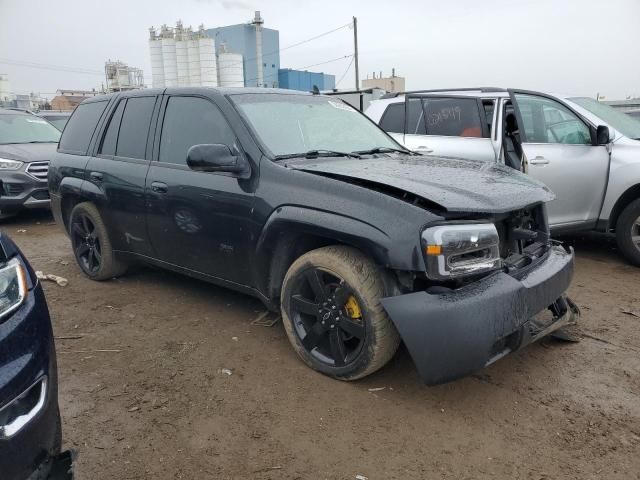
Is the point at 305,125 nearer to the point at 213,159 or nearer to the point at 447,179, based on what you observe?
the point at 213,159

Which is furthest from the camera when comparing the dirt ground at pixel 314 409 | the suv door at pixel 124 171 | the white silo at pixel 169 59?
the white silo at pixel 169 59

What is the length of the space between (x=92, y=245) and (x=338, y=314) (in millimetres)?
2987

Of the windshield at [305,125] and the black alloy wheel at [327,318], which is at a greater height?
the windshield at [305,125]

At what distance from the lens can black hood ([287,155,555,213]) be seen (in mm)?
2695

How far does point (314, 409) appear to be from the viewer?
111 inches

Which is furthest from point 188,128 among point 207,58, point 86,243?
point 207,58

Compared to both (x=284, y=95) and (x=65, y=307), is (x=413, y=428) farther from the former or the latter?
(x=65, y=307)

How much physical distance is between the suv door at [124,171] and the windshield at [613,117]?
4.64 metres

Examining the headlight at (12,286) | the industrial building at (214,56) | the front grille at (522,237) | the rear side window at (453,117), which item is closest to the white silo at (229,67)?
the industrial building at (214,56)

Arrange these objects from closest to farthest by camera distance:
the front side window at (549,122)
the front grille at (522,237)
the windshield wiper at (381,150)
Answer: the front grille at (522,237)
the windshield wiper at (381,150)
the front side window at (549,122)

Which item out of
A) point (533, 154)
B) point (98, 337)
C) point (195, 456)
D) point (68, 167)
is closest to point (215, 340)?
point (98, 337)

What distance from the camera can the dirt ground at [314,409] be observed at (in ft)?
7.82

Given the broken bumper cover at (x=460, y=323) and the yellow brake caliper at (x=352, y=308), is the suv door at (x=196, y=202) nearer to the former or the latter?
the yellow brake caliper at (x=352, y=308)

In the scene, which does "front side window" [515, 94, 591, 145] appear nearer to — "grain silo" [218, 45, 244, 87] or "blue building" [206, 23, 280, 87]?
"grain silo" [218, 45, 244, 87]
